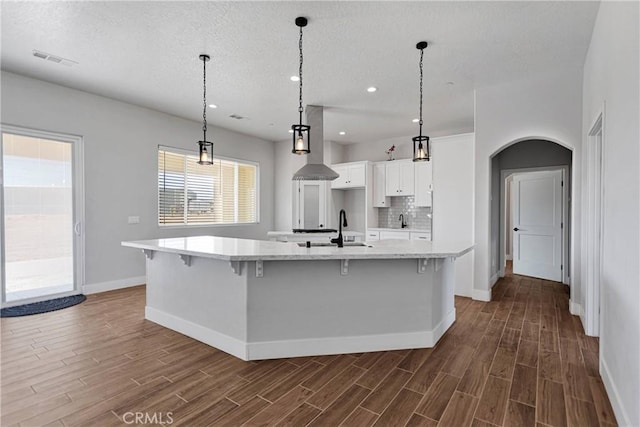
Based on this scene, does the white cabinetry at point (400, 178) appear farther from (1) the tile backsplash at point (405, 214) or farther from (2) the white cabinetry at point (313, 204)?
(2) the white cabinetry at point (313, 204)

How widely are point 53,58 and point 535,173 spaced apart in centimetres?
741

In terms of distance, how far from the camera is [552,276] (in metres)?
5.77

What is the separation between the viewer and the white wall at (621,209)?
5.65 ft

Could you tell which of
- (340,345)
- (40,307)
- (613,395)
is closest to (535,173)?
(613,395)

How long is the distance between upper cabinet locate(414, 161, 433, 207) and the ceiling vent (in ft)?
18.1

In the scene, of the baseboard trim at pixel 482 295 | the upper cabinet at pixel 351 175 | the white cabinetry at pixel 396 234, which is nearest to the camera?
the baseboard trim at pixel 482 295

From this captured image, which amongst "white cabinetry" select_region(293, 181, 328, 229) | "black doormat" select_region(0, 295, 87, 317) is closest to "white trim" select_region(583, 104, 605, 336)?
"white cabinetry" select_region(293, 181, 328, 229)

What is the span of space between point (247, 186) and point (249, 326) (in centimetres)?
506

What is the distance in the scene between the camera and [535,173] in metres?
5.93

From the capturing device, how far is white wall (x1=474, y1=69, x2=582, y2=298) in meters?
3.88

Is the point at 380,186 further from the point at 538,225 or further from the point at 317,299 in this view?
the point at 317,299

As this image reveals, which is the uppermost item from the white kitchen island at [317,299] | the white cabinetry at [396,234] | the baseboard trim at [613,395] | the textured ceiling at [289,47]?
the textured ceiling at [289,47]

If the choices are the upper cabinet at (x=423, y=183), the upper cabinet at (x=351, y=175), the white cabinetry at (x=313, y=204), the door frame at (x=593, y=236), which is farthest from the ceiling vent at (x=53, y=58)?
the door frame at (x=593, y=236)

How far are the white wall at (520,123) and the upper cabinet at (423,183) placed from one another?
166 cm
